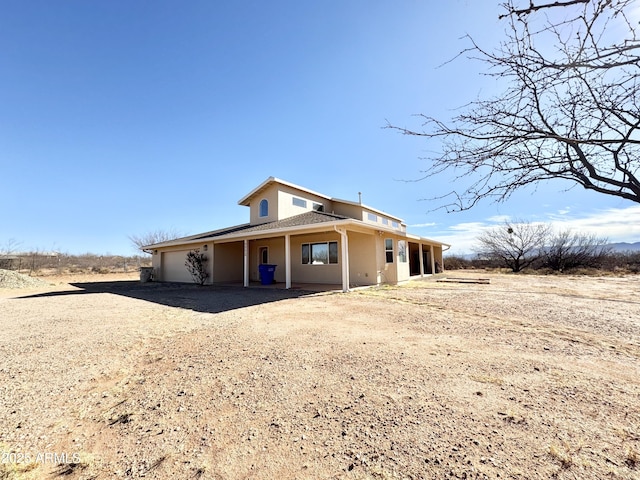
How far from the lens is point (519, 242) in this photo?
2553 cm

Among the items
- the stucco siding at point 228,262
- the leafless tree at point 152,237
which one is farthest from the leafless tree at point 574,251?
the leafless tree at point 152,237

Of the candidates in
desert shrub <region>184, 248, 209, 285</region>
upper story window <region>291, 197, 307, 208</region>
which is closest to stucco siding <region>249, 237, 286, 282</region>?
upper story window <region>291, 197, 307, 208</region>

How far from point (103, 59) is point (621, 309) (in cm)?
1684

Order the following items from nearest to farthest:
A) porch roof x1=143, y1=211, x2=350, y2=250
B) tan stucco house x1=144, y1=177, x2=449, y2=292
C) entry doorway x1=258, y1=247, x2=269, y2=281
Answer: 1. tan stucco house x1=144, y1=177, x2=449, y2=292
2. porch roof x1=143, y1=211, x2=350, y2=250
3. entry doorway x1=258, y1=247, x2=269, y2=281

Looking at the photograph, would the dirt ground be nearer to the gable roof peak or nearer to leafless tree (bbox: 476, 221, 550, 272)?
the gable roof peak

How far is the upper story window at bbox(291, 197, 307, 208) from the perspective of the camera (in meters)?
14.5

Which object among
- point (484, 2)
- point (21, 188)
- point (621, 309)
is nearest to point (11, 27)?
point (484, 2)

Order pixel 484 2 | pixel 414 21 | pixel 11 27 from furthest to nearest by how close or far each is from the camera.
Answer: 1. pixel 11 27
2. pixel 414 21
3. pixel 484 2

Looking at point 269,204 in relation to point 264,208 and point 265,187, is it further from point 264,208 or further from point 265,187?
point 265,187

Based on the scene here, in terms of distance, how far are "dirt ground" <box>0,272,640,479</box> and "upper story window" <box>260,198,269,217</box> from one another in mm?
10006

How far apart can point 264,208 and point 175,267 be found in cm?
740

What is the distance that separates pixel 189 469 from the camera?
1.65 metres

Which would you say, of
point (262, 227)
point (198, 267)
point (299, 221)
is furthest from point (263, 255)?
point (299, 221)

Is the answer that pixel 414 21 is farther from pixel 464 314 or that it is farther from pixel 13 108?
pixel 13 108
